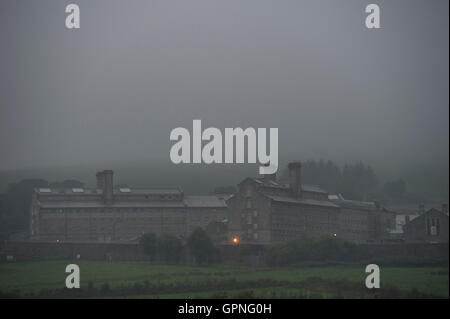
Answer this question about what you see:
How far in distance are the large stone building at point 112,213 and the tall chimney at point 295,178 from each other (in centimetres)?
871

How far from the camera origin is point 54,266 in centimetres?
8681

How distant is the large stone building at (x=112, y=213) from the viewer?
111875 mm

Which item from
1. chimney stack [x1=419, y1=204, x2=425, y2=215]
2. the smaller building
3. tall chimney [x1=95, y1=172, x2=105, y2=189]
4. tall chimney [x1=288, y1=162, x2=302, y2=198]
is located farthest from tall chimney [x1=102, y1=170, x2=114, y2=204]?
chimney stack [x1=419, y1=204, x2=425, y2=215]

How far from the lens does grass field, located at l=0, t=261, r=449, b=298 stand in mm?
71562

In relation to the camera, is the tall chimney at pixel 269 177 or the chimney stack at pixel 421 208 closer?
the tall chimney at pixel 269 177

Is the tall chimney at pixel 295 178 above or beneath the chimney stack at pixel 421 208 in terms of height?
above

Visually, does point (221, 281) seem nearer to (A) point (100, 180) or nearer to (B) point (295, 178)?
(B) point (295, 178)

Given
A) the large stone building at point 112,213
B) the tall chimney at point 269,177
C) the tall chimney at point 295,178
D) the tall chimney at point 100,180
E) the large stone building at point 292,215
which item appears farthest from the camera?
the tall chimney at point 100,180

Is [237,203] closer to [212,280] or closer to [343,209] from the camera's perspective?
[343,209]

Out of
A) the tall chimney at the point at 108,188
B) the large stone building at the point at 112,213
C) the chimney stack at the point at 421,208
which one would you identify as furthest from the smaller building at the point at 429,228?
the tall chimney at the point at 108,188

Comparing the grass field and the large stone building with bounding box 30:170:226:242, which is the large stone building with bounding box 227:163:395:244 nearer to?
the large stone building with bounding box 30:170:226:242

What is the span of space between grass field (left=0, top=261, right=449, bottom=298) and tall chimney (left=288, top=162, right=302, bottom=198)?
24.1 meters

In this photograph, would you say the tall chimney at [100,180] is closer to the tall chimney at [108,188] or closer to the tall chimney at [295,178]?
the tall chimney at [108,188]
